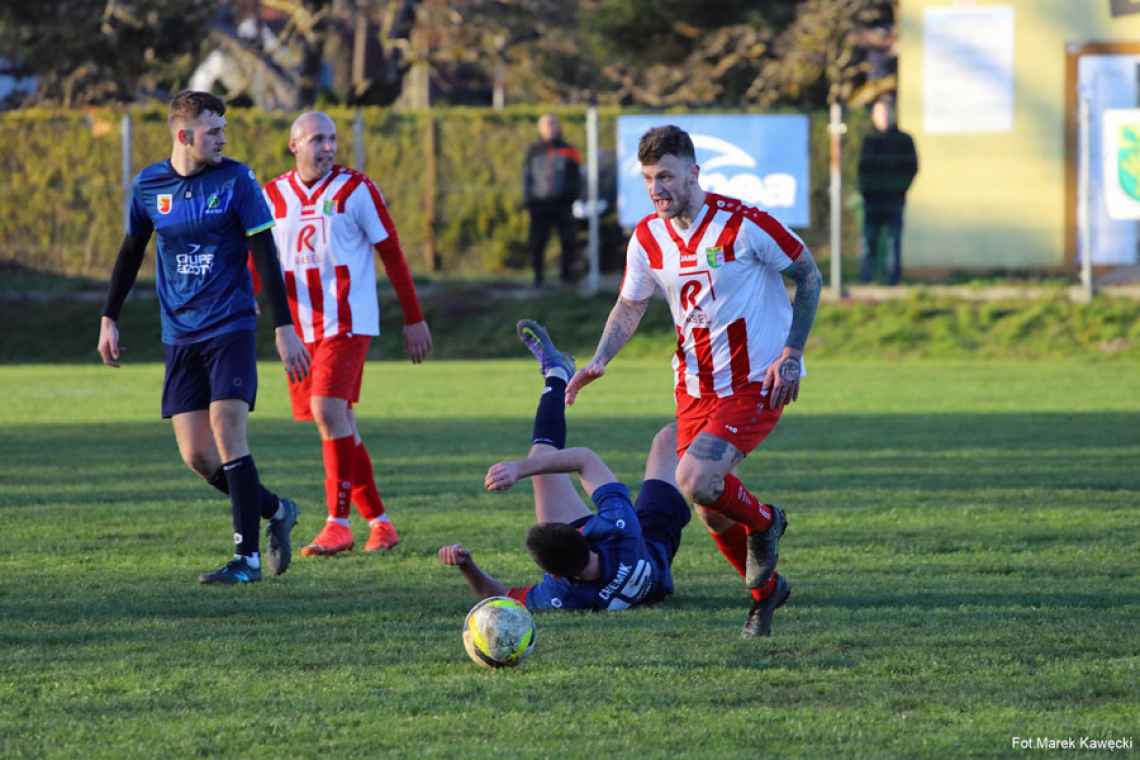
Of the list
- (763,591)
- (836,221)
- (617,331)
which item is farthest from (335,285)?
(836,221)

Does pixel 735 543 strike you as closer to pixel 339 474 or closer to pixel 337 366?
pixel 339 474

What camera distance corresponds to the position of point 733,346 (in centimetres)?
719

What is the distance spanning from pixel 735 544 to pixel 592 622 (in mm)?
633

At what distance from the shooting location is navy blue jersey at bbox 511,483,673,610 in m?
7.25

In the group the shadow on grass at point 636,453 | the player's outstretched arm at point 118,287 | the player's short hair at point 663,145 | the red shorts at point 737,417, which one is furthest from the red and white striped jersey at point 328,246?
the player's short hair at point 663,145

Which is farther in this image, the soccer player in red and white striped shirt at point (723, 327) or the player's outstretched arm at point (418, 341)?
the player's outstretched arm at point (418, 341)

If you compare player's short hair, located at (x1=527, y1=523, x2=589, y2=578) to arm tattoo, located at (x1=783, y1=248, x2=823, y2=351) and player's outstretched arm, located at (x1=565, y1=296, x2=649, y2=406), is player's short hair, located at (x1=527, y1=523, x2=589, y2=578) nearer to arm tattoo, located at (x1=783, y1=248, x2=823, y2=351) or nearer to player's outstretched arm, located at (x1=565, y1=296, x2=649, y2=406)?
player's outstretched arm, located at (x1=565, y1=296, x2=649, y2=406)

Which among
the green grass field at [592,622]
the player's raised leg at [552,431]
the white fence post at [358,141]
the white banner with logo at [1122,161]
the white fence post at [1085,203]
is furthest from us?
the white fence post at [358,141]

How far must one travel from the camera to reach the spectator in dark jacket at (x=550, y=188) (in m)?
24.0

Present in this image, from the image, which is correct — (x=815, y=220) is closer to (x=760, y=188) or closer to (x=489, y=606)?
(x=760, y=188)

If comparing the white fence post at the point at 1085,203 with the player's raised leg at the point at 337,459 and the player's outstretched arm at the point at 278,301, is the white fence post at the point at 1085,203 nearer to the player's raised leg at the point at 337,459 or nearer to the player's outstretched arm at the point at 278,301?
the player's raised leg at the point at 337,459

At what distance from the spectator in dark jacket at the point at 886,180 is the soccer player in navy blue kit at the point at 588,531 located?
597 inches

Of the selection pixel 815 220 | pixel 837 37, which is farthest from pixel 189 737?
pixel 837 37

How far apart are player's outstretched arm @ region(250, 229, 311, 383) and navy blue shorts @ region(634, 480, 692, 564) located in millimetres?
1516
